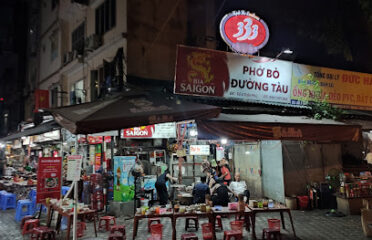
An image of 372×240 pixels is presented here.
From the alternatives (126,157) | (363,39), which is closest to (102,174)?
(126,157)

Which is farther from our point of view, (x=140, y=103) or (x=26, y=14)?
(x=26, y=14)

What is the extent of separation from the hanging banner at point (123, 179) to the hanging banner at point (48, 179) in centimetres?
244

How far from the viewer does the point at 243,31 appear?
1160 cm

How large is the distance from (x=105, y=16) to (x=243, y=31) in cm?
656

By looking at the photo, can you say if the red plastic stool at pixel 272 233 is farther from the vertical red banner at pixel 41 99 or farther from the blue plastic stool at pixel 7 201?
the vertical red banner at pixel 41 99

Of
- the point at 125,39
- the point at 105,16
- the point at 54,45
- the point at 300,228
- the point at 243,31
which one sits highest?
the point at 54,45

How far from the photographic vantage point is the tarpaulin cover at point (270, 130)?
7766mm

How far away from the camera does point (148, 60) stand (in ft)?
40.2

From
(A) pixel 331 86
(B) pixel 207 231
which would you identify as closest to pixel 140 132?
(B) pixel 207 231

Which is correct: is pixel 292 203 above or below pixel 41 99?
below

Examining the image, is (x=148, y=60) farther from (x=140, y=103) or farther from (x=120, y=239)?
(x=120, y=239)

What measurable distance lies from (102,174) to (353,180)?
9997 millimetres

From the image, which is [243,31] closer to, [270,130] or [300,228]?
[270,130]

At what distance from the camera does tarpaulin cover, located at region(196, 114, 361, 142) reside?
306 inches
